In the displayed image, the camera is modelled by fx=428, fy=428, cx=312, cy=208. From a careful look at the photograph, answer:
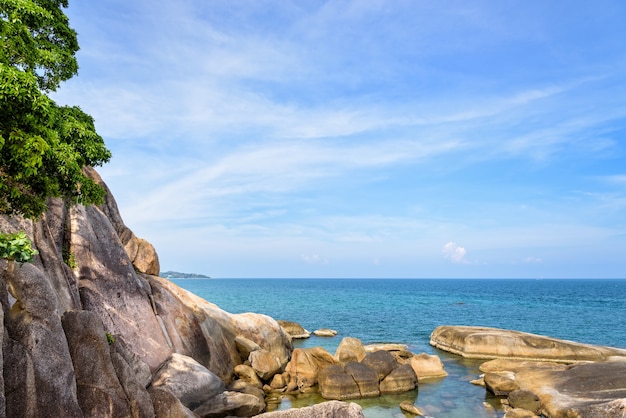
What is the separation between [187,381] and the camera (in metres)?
20.8

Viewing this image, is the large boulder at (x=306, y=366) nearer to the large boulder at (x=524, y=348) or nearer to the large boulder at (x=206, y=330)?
the large boulder at (x=206, y=330)

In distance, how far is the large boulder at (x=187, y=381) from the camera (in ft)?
65.6

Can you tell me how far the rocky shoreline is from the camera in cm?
1201

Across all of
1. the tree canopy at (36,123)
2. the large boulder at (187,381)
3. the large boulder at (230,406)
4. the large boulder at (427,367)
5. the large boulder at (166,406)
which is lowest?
the large boulder at (427,367)

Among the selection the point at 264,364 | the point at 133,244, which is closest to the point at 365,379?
the point at 264,364

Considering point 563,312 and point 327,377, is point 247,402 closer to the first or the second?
point 327,377

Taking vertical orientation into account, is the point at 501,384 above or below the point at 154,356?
below

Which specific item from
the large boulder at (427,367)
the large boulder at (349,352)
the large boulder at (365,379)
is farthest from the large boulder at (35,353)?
the large boulder at (427,367)

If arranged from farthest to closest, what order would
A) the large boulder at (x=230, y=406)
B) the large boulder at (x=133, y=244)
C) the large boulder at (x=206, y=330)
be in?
the large boulder at (x=133, y=244) → the large boulder at (x=206, y=330) → the large boulder at (x=230, y=406)

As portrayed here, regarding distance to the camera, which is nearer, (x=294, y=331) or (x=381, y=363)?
(x=381, y=363)

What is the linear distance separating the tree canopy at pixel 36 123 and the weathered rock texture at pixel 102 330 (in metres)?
2.72

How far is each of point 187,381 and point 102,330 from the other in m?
8.15

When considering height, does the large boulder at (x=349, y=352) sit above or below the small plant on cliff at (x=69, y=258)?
below

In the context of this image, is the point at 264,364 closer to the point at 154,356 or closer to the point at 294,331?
the point at 154,356
